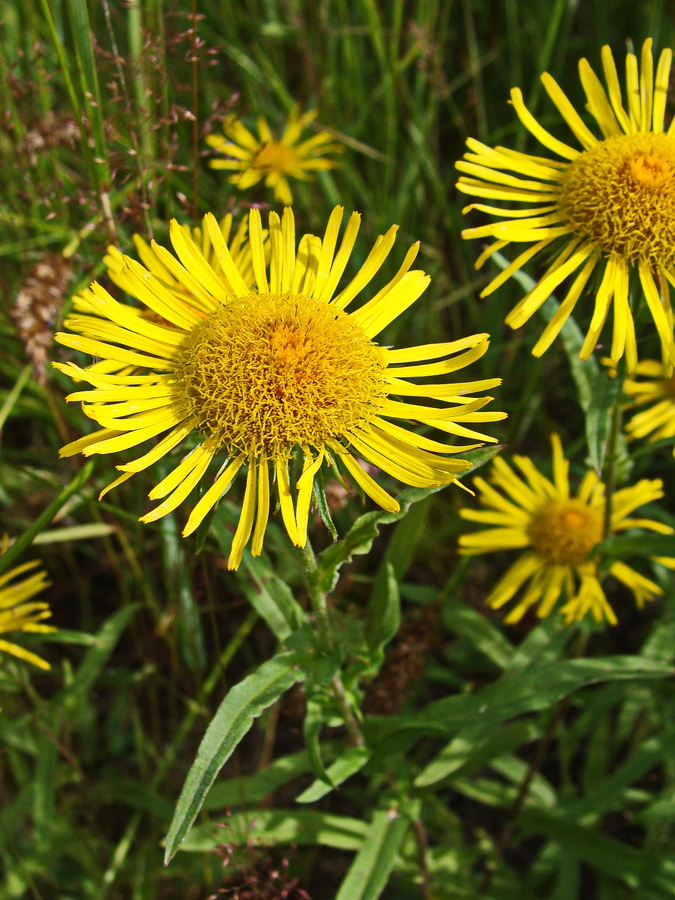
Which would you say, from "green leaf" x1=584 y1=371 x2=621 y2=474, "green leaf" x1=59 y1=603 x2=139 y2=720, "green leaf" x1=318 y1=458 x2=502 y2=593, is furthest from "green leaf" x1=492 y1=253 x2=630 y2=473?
"green leaf" x1=59 y1=603 x2=139 y2=720

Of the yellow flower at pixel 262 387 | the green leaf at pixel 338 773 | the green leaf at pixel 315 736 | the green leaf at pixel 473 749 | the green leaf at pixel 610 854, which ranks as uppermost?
the yellow flower at pixel 262 387

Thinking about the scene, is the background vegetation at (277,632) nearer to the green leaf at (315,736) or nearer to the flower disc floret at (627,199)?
the green leaf at (315,736)

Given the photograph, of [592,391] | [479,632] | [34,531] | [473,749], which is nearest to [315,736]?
[473,749]

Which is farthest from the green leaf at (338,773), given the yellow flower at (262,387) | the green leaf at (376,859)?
the yellow flower at (262,387)

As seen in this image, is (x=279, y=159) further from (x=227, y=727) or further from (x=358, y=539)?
(x=227, y=727)

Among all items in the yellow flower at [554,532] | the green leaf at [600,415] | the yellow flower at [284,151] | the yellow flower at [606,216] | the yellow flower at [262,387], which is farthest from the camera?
the yellow flower at [284,151]

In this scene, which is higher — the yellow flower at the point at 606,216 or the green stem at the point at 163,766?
the yellow flower at the point at 606,216

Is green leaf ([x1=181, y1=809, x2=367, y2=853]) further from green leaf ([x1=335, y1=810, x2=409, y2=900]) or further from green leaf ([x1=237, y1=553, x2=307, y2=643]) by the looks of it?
green leaf ([x1=237, y1=553, x2=307, y2=643])
